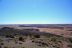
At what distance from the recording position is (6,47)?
11.8 metres

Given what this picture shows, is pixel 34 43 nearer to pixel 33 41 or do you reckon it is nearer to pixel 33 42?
pixel 33 42

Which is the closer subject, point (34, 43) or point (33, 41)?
point (34, 43)

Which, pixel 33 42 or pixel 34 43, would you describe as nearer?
pixel 34 43

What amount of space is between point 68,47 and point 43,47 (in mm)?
2856

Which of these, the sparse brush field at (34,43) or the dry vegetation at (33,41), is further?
the dry vegetation at (33,41)

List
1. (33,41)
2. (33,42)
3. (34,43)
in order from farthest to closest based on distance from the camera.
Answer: (33,41) < (33,42) < (34,43)

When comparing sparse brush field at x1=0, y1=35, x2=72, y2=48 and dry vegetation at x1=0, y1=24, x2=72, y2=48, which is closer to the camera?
sparse brush field at x1=0, y1=35, x2=72, y2=48

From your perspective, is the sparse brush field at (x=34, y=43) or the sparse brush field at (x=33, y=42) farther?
the sparse brush field at (x=33, y=42)

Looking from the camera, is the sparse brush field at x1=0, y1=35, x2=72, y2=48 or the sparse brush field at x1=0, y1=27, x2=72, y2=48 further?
the sparse brush field at x1=0, y1=27, x2=72, y2=48

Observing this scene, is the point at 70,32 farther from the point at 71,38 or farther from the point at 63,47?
the point at 63,47

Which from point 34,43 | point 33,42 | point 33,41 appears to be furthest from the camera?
point 33,41

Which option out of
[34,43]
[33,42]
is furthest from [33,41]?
[34,43]

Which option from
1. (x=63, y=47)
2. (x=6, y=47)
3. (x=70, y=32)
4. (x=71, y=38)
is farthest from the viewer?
(x=70, y=32)

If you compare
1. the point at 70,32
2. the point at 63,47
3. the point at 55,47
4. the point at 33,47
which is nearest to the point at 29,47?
the point at 33,47
